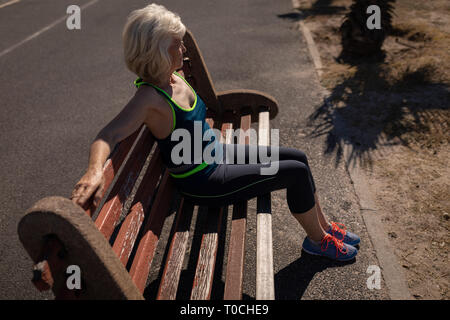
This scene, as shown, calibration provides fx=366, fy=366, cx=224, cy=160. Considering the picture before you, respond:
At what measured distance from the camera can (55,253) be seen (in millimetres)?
1433

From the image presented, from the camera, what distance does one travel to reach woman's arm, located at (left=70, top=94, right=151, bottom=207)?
1.58 metres

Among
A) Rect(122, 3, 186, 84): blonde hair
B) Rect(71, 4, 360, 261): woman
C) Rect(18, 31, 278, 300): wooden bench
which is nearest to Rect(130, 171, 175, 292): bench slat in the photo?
Rect(18, 31, 278, 300): wooden bench

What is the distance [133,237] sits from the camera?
78.7 inches

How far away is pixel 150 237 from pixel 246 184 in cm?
71

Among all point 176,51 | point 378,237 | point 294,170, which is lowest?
point 378,237

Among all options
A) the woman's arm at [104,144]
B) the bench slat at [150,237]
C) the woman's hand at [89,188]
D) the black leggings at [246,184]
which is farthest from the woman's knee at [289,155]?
the woman's hand at [89,188]

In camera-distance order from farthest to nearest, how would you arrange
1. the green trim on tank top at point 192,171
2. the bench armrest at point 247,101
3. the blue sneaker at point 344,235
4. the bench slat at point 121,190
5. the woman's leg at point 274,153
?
the bench armrest at point 247,101 < the blue sneaker at point 344,235 < the woman's leg at point 274,153 < the green trim on tank top at point 192,171 < the bench slat at point 121,190

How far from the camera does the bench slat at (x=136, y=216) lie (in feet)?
6.24

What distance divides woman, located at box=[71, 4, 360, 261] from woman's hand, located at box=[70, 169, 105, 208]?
0.27 ft

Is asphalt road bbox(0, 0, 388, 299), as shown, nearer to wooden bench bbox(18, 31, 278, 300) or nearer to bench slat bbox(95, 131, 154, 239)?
wooden bench bbox(18, 31, 278, 300)

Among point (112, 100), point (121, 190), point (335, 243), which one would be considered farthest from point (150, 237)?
point (112, 100)

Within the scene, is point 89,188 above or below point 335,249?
above

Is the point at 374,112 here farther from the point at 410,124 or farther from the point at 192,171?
the point at 192,171

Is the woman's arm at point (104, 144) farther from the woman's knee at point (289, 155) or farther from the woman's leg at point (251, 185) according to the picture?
the woman's knee at point (289, 155)
